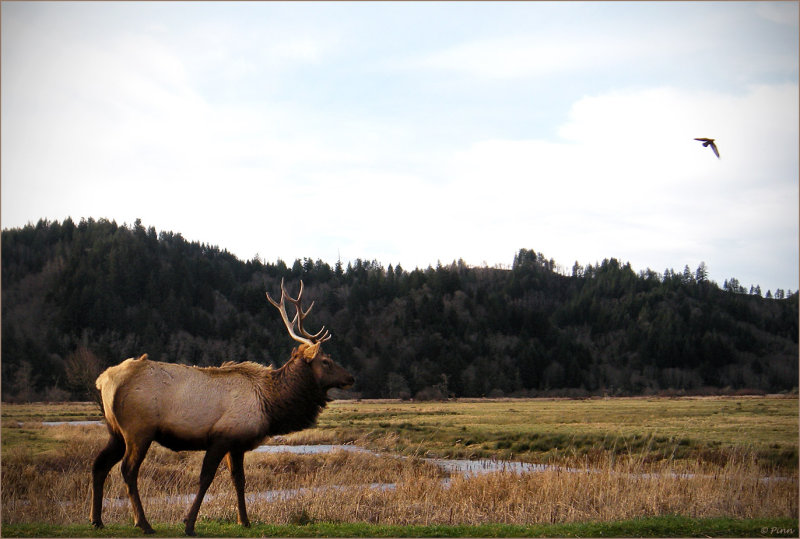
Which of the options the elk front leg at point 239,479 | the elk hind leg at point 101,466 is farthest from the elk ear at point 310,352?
the elk hind leg at point 101,466

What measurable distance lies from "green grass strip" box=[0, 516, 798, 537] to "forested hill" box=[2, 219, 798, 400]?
80.9 metres

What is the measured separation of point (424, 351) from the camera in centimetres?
11425

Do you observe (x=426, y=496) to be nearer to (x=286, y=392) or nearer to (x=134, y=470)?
(x=286, y=392)

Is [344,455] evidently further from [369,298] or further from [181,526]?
[369,298]

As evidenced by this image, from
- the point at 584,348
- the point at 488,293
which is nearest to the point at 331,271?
the point at 488,293

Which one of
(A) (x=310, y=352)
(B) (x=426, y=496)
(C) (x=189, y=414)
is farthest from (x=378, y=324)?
(C) (x=189, y=414)

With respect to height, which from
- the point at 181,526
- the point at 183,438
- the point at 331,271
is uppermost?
the point at 331,271

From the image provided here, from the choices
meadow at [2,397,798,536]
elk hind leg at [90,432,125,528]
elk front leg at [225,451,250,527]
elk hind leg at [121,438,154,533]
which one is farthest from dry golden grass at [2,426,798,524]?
elk hind leg at [121,438,154,533]

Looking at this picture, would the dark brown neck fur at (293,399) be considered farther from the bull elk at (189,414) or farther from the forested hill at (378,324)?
the forested hill at (378,324)

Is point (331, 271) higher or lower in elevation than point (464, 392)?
higher

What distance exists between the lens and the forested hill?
104000 mm

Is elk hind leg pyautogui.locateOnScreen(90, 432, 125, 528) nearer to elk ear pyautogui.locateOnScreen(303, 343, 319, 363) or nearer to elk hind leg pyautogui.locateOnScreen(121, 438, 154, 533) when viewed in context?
elk hind leg pyautogui.locateOnScreen(121, 438, 154, 533)

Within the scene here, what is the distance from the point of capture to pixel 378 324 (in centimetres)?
12538

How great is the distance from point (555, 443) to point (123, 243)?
4270 inches
